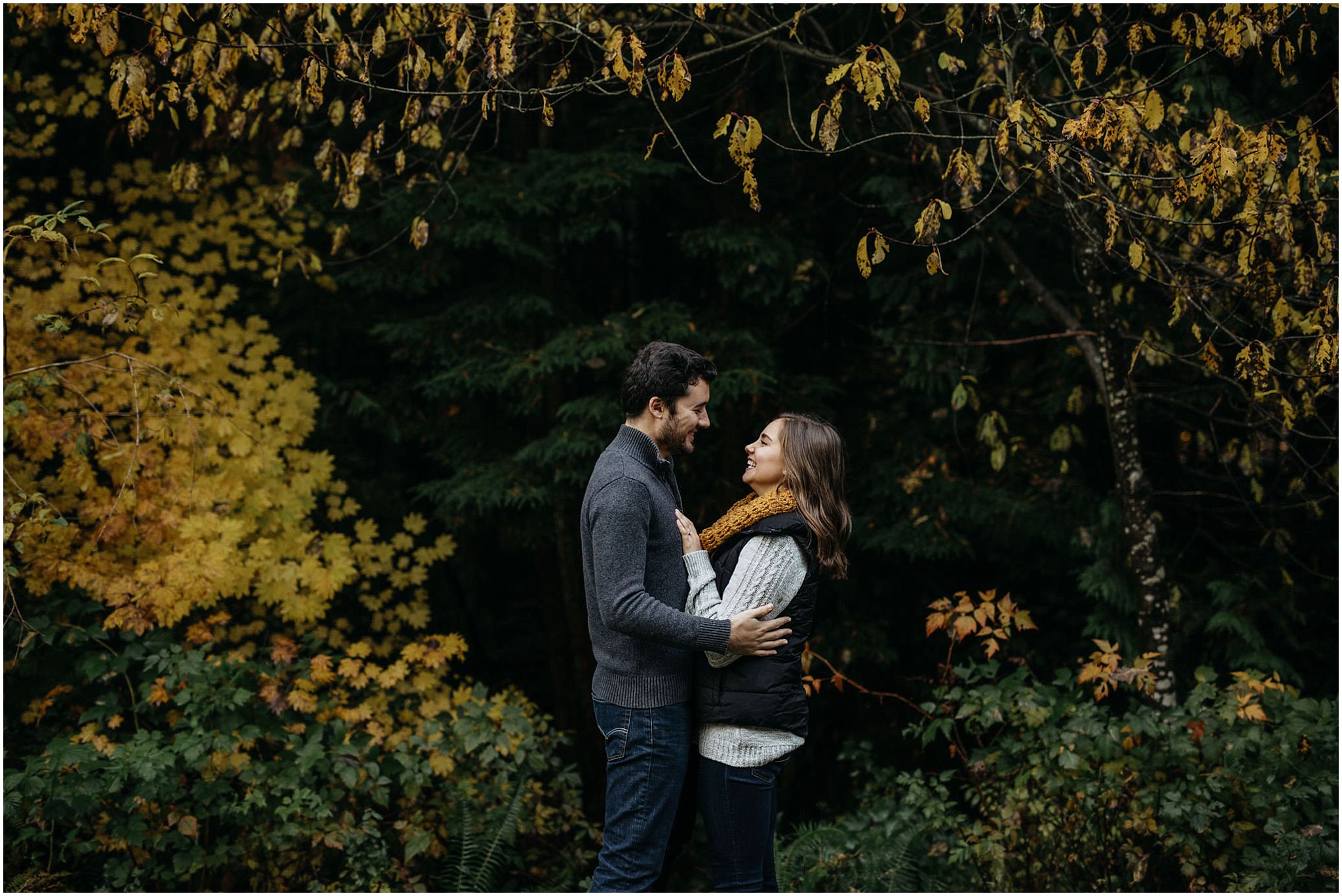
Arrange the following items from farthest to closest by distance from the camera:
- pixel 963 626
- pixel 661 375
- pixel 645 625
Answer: pixel 963 626 → pixel 661 375 → pixel 645 625

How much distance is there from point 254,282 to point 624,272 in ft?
7.44

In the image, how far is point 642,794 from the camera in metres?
2.39

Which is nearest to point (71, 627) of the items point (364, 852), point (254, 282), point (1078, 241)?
point (364, 852)

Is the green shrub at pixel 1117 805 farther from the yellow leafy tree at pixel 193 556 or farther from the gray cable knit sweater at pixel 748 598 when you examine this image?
the gray cable knit sweater at pixel 748 598

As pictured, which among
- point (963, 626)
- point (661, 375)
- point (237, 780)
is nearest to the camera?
point (661, 375)

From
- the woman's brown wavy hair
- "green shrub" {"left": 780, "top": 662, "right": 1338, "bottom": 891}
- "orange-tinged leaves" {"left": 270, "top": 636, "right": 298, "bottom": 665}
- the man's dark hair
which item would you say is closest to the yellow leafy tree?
"orange-tinged leaves" {"left": 270, "top": 636, "right": 298, "bottom": 665}

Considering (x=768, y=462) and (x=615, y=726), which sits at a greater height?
(x=768, y=462)

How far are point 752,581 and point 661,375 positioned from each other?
0.58m

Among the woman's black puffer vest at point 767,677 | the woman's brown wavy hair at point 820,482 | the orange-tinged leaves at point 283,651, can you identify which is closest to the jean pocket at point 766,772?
the woman's black puffer vest at point 767,677

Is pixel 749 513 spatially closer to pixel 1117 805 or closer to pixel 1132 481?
pixel 1117 805

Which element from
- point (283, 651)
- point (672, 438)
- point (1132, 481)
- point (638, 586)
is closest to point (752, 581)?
point (638, 586)

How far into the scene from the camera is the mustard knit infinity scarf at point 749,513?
2471 millimetres

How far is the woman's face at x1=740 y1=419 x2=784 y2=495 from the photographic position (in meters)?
2.61

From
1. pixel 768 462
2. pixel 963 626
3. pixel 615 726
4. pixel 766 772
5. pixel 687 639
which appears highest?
pixel 768 462
